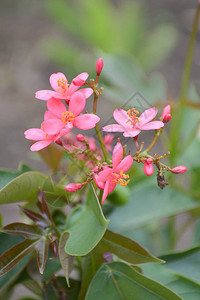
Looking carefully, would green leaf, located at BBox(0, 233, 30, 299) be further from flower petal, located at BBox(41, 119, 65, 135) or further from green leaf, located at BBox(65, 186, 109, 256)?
flower petal, located at BBox(41, 119, 65, 135)

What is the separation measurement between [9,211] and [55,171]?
1670mm

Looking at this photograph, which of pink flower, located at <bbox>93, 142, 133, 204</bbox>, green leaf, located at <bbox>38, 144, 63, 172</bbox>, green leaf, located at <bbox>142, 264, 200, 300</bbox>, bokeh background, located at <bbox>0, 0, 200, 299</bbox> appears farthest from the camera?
bokeh background, located at <bbox>0, 0, 200, 299</bbox>

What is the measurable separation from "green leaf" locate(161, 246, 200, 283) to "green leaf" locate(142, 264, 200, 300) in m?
0.05

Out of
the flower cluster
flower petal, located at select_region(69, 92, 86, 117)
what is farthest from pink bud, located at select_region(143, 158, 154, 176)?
flower petal, located at select_region(69, 92, 86, 117)

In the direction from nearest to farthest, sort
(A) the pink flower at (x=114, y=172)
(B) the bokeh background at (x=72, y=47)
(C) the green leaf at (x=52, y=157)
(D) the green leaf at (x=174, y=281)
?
(A) the pink flower at (x=114, y=172), (D) the green leaf at (x=174, y=281), (C) the green leaf at (x=52, y=157), (B) the bokeh background at (x=72, y=47)

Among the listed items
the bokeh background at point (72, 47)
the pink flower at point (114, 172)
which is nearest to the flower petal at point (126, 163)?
the pink flower at point (114, 172)

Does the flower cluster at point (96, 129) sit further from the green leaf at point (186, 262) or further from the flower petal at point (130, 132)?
the green leaf at point (186, 262)

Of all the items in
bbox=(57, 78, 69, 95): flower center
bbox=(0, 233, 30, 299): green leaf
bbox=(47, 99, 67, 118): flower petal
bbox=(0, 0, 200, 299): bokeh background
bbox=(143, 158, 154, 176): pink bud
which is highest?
bbox=(57, 78, 69, 95): flower center

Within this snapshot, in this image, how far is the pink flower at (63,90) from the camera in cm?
57

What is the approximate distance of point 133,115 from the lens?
1.99ft

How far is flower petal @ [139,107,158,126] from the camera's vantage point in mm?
584

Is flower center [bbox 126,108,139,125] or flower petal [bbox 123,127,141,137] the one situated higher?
flower center [bbox 126,108,139,125]

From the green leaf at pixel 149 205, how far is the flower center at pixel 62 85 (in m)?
0.32

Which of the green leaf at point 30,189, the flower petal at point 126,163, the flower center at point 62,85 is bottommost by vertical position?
the green leaf at point 30,189
